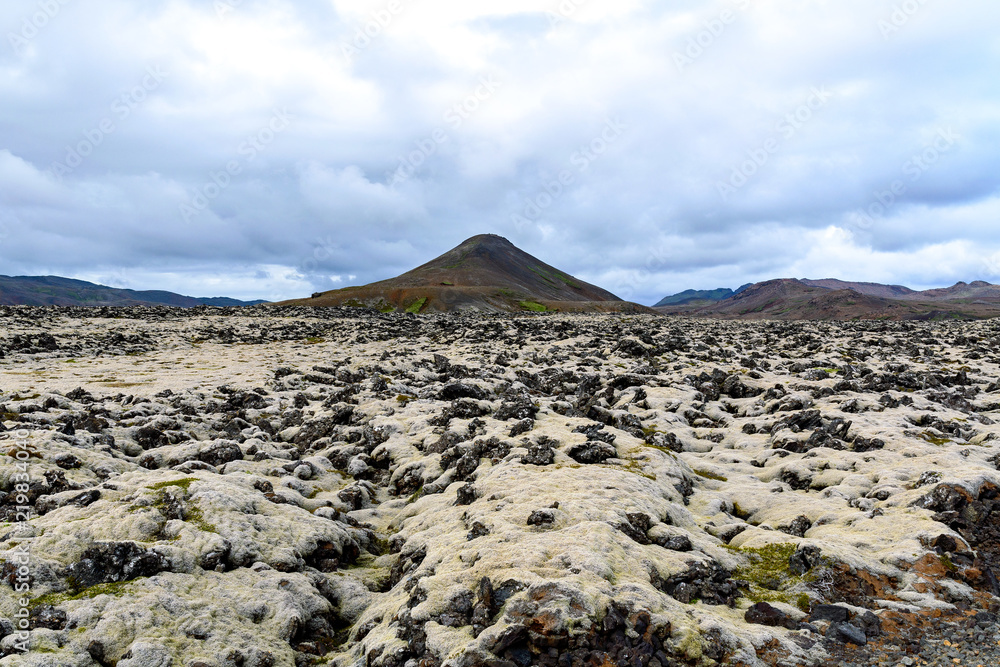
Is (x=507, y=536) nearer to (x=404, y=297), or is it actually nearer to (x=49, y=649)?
(x=49, y=649)

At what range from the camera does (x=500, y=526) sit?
10.4 m

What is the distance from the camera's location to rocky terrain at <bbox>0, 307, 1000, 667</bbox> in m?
7.53

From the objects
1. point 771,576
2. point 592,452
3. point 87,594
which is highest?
point 592,452

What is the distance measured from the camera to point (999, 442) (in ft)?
50.1

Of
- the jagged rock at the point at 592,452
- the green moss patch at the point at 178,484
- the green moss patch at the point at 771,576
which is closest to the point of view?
the green moss patch at the point at 771,576

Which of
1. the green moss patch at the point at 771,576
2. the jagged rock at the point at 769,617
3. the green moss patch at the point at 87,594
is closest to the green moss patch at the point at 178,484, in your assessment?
the green moss patch at the point at 87,594

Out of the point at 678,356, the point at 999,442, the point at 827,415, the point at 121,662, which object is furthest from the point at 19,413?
the point at 678,356

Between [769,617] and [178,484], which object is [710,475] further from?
[178,484]

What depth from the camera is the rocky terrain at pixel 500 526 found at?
7.53 metres

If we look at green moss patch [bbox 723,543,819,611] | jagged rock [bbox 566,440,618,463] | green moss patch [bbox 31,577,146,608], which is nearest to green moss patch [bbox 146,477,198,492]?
green moss patch [bbox 31,577,146,608]

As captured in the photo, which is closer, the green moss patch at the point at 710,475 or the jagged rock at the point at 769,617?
the jagged rock at the point at 769,617

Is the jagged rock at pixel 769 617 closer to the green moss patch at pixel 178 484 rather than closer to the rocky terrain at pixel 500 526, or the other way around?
the rocky terrain at pixel 500 526

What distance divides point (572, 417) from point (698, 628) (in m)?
11.6

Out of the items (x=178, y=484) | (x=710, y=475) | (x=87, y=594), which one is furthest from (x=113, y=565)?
(x=710, y=475)
